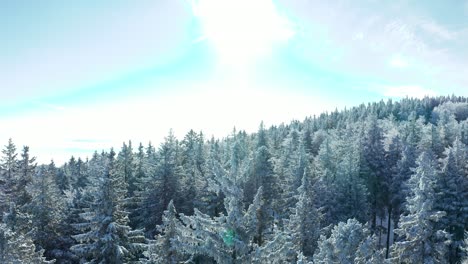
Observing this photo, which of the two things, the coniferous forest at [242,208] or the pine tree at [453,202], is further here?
the pine tree at [453,202]

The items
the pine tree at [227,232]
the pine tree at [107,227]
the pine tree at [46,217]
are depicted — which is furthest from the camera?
the pine tree at [46,217]

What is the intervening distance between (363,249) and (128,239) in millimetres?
15948

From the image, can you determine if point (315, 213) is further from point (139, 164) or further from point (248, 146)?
point (248, 146)

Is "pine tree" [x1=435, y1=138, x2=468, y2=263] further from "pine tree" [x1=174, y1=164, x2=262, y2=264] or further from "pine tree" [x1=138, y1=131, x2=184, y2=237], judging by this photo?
"pine tree" [x1=174, y1=164, x2=262, y2=264]

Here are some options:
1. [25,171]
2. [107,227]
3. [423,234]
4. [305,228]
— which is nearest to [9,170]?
[25,171]

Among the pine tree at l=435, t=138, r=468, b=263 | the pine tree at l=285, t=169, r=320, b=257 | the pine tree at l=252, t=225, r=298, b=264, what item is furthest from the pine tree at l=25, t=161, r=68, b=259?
the pine tree at l=435, t=138, r=468, b=263

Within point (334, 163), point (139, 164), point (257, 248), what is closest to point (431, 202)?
point (257, 248)

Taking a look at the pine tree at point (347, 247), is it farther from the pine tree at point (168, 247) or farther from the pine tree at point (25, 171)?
the pine tree at point (25, 171)

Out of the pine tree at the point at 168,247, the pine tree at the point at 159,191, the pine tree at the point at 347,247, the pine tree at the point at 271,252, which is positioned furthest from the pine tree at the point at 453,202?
the pine tree at the point at 271,252

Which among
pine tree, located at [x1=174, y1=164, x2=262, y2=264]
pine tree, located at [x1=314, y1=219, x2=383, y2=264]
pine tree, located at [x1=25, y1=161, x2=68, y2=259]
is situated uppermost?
pine tree, located at [x1=174, y1=164, x2=262, y2=264]

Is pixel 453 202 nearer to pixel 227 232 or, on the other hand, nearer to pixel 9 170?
pixel 227 232

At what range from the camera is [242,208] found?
12.2m

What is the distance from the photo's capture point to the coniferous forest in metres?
12.5

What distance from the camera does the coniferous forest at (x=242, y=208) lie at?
40.9 feet
